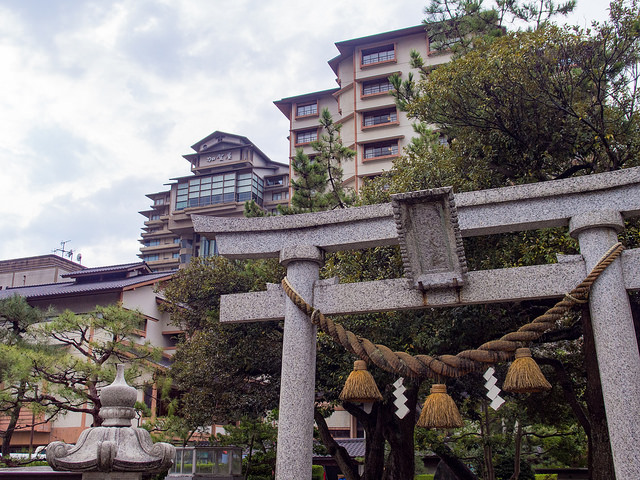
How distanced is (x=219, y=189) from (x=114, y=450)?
1571 inches

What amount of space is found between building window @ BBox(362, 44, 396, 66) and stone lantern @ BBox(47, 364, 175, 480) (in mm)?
33704

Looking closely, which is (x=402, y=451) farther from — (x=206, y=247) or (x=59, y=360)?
(x=206, y=247)

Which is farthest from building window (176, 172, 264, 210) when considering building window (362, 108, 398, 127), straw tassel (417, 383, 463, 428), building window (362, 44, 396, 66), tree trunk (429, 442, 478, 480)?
straw tassel (417, 383, 463, 428)

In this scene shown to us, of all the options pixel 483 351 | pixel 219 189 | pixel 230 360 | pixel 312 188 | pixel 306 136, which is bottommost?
pixel 483 351

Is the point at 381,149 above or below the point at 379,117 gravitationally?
below

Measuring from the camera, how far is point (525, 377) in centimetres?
575

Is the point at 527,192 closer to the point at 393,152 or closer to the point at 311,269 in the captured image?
the point at 311,269

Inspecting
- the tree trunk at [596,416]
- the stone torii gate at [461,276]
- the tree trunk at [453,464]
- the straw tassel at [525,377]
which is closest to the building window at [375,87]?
the tree trunk at [453,464]

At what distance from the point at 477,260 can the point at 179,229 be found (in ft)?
127

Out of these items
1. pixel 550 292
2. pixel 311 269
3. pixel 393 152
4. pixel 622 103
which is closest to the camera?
pixel 550 292

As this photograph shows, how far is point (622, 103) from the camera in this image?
1033 centimetres

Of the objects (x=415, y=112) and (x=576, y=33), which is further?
(x=415, y=112)

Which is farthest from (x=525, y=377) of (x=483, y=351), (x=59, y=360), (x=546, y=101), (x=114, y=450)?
(x=59, y=360)

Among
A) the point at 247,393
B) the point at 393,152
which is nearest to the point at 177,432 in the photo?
the point at 247,393
